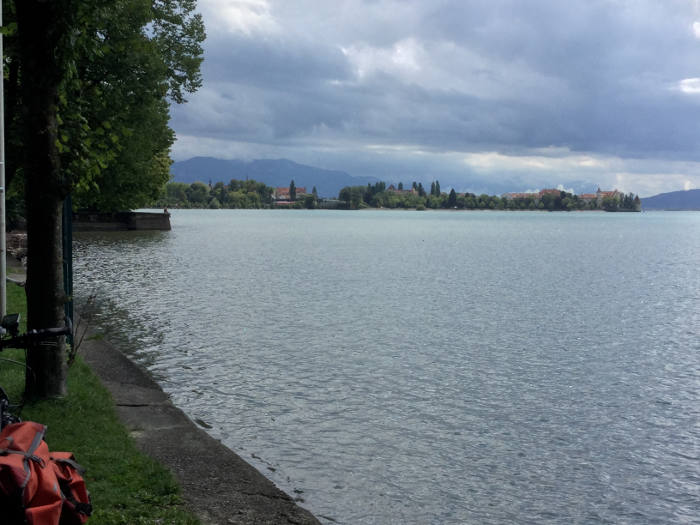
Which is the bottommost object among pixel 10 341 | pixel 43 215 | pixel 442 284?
pixel 442 284

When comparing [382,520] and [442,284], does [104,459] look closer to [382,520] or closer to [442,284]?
[382,520]

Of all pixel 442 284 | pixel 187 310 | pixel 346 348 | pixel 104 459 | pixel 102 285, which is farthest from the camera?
pixel 442 284

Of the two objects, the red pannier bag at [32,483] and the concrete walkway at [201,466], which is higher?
the red pannier bag at [32,483]

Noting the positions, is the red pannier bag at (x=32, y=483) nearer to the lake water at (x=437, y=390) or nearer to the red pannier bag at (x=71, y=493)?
the red pannier bag at (x=71, y=493)

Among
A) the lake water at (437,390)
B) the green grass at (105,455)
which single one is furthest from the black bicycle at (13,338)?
the lake water at (437,390)

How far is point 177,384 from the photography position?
1379 centimetres

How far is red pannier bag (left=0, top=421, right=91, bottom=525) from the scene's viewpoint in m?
4.58

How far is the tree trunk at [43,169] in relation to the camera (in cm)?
863

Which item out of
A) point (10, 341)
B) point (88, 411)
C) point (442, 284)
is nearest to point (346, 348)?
point (88, 411)

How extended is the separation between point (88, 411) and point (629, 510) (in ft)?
23.1

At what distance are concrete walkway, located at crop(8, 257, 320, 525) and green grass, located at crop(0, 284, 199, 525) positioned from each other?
22cm

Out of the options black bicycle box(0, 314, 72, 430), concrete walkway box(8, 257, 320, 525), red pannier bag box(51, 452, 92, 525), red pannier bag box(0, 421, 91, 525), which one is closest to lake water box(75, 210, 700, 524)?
concrete walkway box(8, 257, 320, 525)

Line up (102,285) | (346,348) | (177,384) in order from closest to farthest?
(177,384)
(346,348)
(102,285)

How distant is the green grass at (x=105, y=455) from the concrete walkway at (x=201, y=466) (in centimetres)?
22
